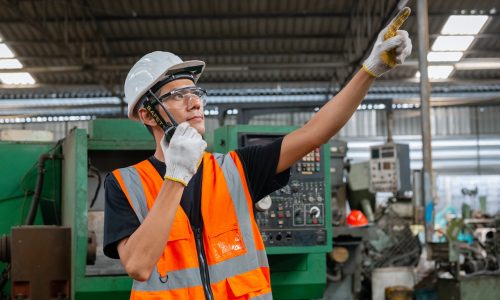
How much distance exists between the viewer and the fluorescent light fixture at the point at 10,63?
10695 millimetres

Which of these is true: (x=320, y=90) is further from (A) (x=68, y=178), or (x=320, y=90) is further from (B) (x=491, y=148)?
(A) (x=68, y=178)

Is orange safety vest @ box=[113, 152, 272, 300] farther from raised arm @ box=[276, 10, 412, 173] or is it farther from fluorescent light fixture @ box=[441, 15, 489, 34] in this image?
fluorescent light fixture @ box=[441, 15, 489, 34]

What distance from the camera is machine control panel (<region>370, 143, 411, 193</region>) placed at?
7492 mm

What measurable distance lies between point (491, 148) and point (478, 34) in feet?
15.7

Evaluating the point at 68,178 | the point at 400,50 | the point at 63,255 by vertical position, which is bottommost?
the point at 63,255

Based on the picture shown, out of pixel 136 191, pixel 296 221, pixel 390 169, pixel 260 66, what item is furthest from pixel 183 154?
pixel 260 66

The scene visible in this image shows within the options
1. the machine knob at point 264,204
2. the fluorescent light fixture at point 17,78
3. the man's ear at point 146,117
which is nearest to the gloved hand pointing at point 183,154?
the man's ear at point 146,117

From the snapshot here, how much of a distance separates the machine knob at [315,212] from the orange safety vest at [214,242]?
195cm

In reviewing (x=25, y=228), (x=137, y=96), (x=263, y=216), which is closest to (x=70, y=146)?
(x=25, y=228)

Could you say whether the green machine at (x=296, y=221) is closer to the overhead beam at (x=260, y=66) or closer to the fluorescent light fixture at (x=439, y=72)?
the overhead beam at (x=260, y=66)

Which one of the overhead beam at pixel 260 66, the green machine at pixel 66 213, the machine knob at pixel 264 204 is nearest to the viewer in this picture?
the green machine at pixel 66 213

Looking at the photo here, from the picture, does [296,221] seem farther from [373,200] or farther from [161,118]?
[373,200]

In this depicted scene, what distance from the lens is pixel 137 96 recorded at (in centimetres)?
180

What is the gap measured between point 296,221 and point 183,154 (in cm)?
225
